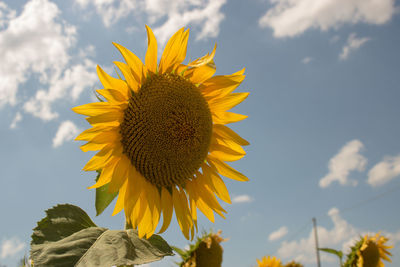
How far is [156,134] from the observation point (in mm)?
2443

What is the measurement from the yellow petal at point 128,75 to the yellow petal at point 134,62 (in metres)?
0.01

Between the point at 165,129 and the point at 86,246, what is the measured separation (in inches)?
33.6

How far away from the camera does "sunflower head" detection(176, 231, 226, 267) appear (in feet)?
15.8

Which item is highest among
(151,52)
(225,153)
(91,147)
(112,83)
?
(151,52)

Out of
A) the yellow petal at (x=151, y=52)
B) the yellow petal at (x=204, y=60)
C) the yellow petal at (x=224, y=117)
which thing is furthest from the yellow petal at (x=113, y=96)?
the yellow petal at (x=224, y=117)

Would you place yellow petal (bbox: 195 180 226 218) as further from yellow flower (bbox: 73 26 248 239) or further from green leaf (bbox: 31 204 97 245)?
green leaf (bbox: 31 204 97 245)

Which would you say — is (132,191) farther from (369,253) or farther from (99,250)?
(369,253)

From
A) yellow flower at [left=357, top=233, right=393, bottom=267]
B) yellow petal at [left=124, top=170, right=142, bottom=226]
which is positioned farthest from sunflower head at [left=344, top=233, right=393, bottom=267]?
yellow petal at [left=124, top=170, right=142, bottom=226]

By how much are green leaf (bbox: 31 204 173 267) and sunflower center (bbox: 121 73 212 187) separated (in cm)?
48

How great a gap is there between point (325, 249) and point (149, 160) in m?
3.46

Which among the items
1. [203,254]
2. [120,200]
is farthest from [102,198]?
[203,254]

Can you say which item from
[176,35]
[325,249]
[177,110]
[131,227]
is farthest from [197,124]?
[325,249]

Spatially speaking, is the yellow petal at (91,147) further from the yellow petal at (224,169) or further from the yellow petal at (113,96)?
the yellow petal at (224,169)

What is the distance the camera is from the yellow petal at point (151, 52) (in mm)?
2443
